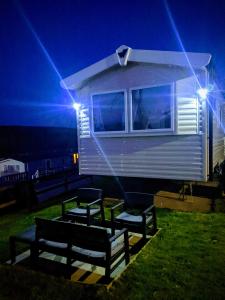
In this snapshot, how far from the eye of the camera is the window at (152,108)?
7.88 metres

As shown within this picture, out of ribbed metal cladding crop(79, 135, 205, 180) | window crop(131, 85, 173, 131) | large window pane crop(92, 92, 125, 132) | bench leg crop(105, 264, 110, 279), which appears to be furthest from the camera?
large window pane crop(92, 92, 125, 132)

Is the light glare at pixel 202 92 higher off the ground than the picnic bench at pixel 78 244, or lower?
higher

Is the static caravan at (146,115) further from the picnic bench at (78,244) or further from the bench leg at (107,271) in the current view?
the bench leg at (107,271)

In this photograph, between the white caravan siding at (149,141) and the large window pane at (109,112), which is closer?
the white caravan siding at (149,141)

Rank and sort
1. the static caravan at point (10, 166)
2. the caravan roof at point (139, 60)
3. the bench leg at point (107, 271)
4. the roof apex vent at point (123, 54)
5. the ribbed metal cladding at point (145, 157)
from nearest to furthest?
1. the bench leg at point (107, 271)
2. the caravan roof at point (139, 60)
3. the ribbed metal cladding at point (145, 157)
4. the roof apex vent at point (123, 54)
5. the static caravan at point (10, 166)

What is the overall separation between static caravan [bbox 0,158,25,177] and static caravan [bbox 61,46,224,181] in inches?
412

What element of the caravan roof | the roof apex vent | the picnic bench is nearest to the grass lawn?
the picnic bench

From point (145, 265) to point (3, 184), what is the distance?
11.9 metres

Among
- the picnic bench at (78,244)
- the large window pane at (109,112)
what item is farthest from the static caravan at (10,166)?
the picnic bench at (78,244)

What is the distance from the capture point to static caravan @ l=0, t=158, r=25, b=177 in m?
17.9

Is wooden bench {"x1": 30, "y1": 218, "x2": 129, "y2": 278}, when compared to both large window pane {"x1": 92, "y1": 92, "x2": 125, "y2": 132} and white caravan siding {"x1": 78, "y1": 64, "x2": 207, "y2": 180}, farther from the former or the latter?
large window pane {"x1": 92, "y1": 92, "x2": 125, "y2": 132}

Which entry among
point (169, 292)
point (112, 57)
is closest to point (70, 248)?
point (169, 292)

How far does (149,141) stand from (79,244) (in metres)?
5.08

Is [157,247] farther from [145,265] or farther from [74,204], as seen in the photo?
[74,204]
